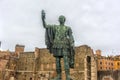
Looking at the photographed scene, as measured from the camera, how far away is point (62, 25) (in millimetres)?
12383

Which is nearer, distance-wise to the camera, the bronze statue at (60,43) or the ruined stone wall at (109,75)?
the bronze statue at (60,43)

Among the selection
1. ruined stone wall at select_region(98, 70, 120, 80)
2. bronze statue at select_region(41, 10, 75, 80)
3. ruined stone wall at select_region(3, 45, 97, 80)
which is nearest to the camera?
bronze statue at select_region(41, 10, 75, 80)

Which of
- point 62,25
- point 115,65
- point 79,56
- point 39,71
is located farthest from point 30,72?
point 62,25

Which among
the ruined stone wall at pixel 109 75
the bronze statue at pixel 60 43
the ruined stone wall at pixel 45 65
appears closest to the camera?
the bronze statue at pixel 60 43

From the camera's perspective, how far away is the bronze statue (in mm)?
11812

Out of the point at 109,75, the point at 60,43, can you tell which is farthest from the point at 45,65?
the point at 60,43

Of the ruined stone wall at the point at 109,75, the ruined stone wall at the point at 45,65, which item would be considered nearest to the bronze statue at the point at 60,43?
the ruined stone wall at the point at 45,65

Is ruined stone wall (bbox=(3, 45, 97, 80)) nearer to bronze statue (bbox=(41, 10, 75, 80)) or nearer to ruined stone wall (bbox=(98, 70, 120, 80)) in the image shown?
ruined stone wall (bbox=(98, 70, 120, 80))

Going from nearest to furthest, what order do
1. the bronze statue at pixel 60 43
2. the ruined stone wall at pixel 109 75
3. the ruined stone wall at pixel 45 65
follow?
the bronze statue at pixel 60 43 → the ruined stone wall at pixel 45 65 → the ruined stone wall at pixel 109 75

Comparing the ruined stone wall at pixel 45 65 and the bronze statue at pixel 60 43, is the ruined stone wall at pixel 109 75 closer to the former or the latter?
the ruined stone wall at pixel 45 65

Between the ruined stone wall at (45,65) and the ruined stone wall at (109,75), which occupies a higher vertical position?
the ruined stone wall at (45,65)

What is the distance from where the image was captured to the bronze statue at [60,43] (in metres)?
11.8

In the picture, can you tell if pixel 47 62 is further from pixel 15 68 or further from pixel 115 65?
pixel 115 65

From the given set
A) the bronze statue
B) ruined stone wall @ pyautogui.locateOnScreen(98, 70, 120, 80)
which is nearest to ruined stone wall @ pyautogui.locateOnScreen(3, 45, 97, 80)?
ruined stone wall @ pyautogui.locateOnScreen(98, 70, 120, 80)
